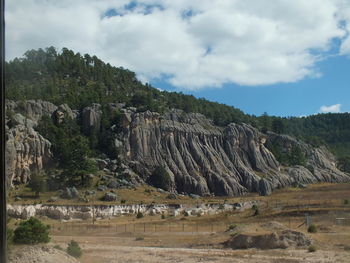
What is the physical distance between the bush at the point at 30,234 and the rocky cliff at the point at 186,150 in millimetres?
46802

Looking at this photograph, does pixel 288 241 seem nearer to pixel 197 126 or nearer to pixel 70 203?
pixel 70 203

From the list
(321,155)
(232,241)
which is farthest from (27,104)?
(321,155)

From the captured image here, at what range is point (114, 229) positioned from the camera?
127ft

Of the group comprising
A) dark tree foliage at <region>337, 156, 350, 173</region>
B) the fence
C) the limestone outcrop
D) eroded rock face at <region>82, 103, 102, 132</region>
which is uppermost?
eroded rock face at <region>82, 103, 102, 132</region>

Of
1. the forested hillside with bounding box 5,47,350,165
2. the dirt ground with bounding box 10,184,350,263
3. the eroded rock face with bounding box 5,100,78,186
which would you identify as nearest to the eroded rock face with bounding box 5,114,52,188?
the eroded rock face with bounding box 5,100,78,186

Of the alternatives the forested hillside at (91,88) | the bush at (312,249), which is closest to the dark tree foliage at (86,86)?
the forested hillside at (91,88)

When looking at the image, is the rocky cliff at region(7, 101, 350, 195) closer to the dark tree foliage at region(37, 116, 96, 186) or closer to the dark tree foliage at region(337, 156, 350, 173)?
the dark tree foliage at region(37, 116, 96, 186)

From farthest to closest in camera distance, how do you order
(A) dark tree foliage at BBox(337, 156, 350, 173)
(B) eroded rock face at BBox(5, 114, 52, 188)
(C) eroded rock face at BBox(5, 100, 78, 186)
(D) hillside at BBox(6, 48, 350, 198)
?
(A) dark tree foliage at BBox(337, 156, 350, 173), (D) hillside at BBox(6, 48, 350, 198), (B) eroded rock face at BBox(5, 114, 52, 188), (C) eroded rock face at BBox(5, 100, 78, 186)

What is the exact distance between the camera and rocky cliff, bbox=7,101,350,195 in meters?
70.9

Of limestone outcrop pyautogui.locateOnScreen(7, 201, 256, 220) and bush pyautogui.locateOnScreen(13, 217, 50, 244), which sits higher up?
bush pyautogui.locateOnScreen(13, 217, 50, 244)

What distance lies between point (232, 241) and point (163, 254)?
4887 millimetres

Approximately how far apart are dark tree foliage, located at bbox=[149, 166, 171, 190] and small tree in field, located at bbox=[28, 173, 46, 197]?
20.0 meters

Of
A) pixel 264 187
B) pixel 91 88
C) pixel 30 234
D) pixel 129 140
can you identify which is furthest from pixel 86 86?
pixel 30 234

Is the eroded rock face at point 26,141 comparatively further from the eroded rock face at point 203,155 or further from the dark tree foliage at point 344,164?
the dark tree foliage at point 344,164
